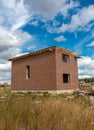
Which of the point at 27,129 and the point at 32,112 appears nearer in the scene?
the point at 27,129

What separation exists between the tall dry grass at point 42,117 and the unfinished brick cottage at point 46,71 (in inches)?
700

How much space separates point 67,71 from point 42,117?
21305 mm

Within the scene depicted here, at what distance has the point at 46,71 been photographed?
24422 mm

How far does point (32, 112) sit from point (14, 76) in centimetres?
2433

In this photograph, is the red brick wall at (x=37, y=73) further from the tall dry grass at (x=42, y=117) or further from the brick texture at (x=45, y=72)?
the tall dry grass at (x=42, y=117)

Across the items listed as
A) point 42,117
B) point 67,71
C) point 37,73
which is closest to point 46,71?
point 37,73

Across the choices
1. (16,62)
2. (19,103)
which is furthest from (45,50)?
(19,103)

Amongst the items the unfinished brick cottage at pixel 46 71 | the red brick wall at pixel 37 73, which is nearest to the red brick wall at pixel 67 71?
the unfinished brick cottage at pixel 46 71

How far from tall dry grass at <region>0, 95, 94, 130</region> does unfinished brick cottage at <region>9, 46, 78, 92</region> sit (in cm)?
1779

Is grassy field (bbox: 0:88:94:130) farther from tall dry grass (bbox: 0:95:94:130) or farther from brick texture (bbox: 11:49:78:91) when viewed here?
brick texture (bbox: 11:49:78:91)

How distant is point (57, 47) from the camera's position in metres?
24.0

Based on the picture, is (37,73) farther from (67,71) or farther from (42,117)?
(42,117)

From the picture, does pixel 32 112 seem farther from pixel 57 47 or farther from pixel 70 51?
pixel 70 51

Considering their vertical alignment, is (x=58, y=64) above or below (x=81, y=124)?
above
